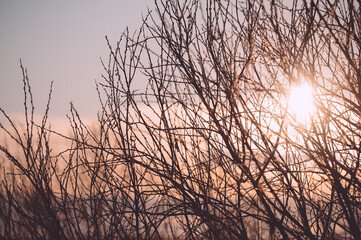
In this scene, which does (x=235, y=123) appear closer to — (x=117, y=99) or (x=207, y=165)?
(x=207, y=165)

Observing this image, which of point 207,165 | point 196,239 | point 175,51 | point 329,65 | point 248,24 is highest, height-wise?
point 248,24

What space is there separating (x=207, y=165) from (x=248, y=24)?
1062mm

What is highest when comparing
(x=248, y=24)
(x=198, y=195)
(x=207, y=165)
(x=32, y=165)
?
(x=248, y=24)

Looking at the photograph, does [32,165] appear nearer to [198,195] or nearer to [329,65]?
[198,195]

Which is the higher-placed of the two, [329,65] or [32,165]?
[329,65]

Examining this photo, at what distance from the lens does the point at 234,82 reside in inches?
71.9

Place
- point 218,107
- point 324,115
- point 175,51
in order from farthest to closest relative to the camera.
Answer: point 218,107, point 175,51, point 324,115

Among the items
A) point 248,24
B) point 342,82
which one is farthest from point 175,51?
point 342,82

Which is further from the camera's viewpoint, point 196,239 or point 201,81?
point 196,239

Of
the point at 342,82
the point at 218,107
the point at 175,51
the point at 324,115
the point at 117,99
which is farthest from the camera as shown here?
the point at 117,99

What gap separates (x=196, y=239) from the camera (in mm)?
2180

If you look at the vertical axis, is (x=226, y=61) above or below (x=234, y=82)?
above

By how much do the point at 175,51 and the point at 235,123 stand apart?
2.00 ft

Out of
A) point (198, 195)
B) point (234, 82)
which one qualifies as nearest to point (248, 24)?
point (234, 82)
